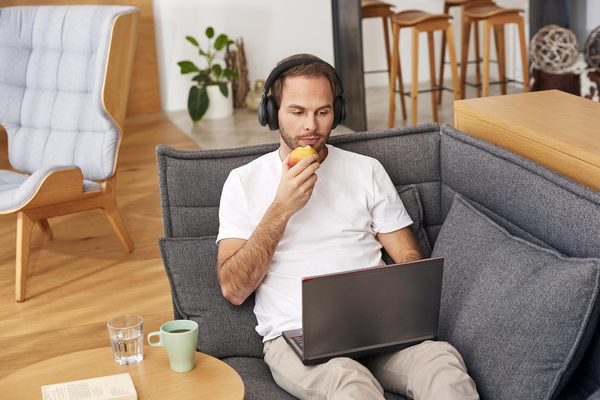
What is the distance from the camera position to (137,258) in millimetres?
3146

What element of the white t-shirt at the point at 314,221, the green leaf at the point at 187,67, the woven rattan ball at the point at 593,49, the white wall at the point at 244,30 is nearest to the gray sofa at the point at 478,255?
the white t-shirt at the point at 314,221

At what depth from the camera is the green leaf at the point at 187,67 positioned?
229 inches

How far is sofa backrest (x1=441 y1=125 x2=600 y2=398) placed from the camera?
1321 mm

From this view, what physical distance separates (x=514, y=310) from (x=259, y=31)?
206 inches

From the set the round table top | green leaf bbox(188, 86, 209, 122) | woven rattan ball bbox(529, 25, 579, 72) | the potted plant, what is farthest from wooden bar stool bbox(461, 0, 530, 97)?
the round table top

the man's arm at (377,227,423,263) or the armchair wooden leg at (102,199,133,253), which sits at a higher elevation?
the man's arm at (377,227,423,263)

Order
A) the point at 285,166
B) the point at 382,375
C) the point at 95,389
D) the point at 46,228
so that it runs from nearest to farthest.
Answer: the point at 95,389, the point at 382,375, the point at 285,166, the point at 46,228

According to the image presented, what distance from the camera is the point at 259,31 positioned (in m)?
6.21

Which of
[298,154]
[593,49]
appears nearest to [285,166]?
[298,154]

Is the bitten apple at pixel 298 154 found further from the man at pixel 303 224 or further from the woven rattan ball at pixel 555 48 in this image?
the woven rattan ball at pixel 555 48

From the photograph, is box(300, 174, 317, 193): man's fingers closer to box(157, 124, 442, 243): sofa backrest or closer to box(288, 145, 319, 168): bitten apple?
box(288, 145, 319, 168): bitten apple

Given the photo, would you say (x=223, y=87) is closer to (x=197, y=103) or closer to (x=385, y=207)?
(x=197, y=103)

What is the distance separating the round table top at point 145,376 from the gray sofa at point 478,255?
0.57 ft

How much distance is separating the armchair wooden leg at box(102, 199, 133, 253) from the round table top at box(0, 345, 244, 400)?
1.74 metres
